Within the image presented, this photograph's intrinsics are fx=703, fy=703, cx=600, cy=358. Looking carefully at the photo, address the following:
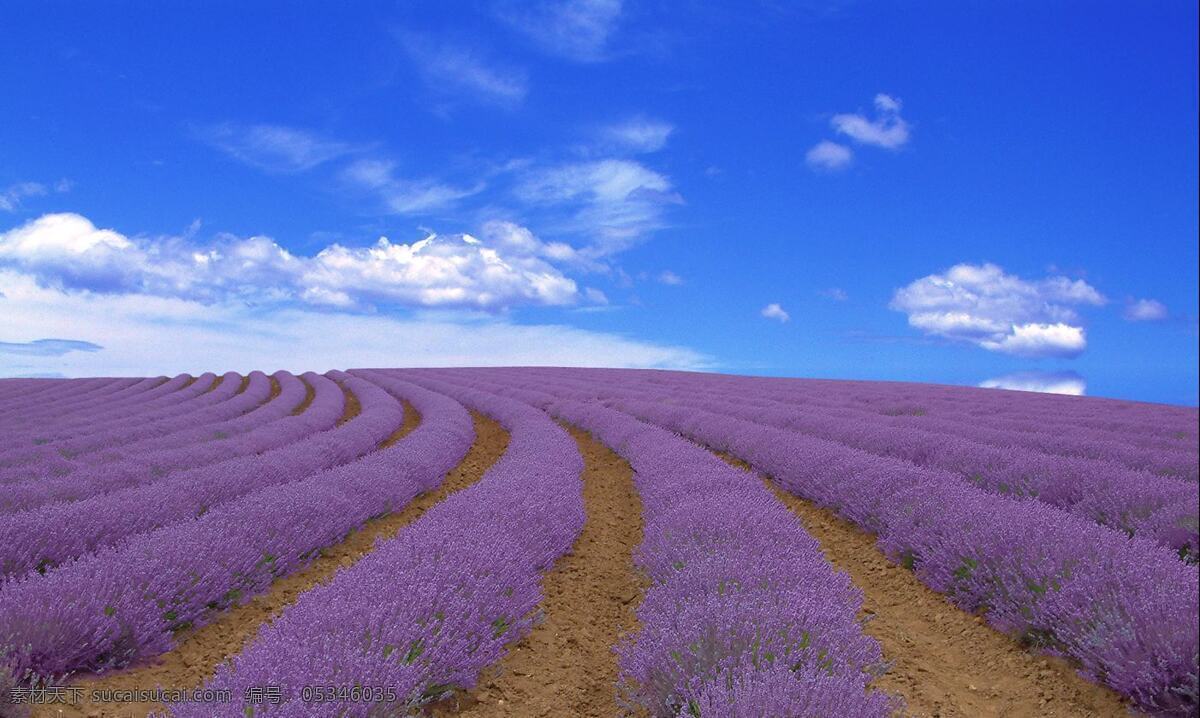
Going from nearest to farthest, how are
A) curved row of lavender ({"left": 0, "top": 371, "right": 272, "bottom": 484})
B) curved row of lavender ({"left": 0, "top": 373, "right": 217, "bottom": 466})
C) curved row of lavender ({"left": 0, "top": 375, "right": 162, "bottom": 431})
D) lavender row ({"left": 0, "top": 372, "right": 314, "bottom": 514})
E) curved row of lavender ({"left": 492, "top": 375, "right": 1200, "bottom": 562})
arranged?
curved row of lavender ({"left": 492, "top": 375, "right": 1200, "bottom": 562}) → lavender row ({"left": 0, "top": 372, "right": 314, "bottom": 514}) → curved row of lavender ({"left": 0, "top": 371, "right": 272, "bottom": 484}) → curved row of lavender ({"left": 0, "top": 373, "right": 217, "bottom": 466}) → curved row of lavender ({"left": 0, "top": 375, "right": 162, "bottom": 431})

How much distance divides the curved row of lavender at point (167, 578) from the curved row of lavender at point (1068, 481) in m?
5.90

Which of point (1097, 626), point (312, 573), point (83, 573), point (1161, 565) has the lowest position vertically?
point (312, 573)

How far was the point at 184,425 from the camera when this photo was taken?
12.9m

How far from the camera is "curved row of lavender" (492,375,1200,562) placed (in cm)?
518

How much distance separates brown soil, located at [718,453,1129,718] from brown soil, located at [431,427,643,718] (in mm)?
1485

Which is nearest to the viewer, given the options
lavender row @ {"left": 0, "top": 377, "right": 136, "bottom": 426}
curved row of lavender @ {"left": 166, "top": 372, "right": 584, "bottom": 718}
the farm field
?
curved row of lavender @ {"left": 166, "top": 372, "right": 584, "bottom": 718}

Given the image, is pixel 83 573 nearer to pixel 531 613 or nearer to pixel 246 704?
pixel 246 704

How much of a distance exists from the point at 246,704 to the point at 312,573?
3187mm

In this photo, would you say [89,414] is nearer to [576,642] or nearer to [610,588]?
[610,588]

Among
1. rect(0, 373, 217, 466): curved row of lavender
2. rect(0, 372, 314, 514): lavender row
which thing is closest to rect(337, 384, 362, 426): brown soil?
rect(0, 372, 314, 514): lavender row

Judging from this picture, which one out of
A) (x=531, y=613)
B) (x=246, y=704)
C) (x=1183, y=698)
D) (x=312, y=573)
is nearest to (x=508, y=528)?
(x=531, y=613)

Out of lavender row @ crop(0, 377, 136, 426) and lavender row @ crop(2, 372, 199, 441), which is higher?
lavender row @ crop(2, 372, 199, 441)

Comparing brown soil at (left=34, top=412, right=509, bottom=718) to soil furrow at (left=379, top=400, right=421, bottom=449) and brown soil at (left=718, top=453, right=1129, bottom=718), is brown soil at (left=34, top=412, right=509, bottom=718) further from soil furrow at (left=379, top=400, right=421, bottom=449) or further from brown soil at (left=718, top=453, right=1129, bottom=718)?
soil furrow at (left=379, top=400, right=421, bottom=449)

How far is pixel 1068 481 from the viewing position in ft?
20.9
